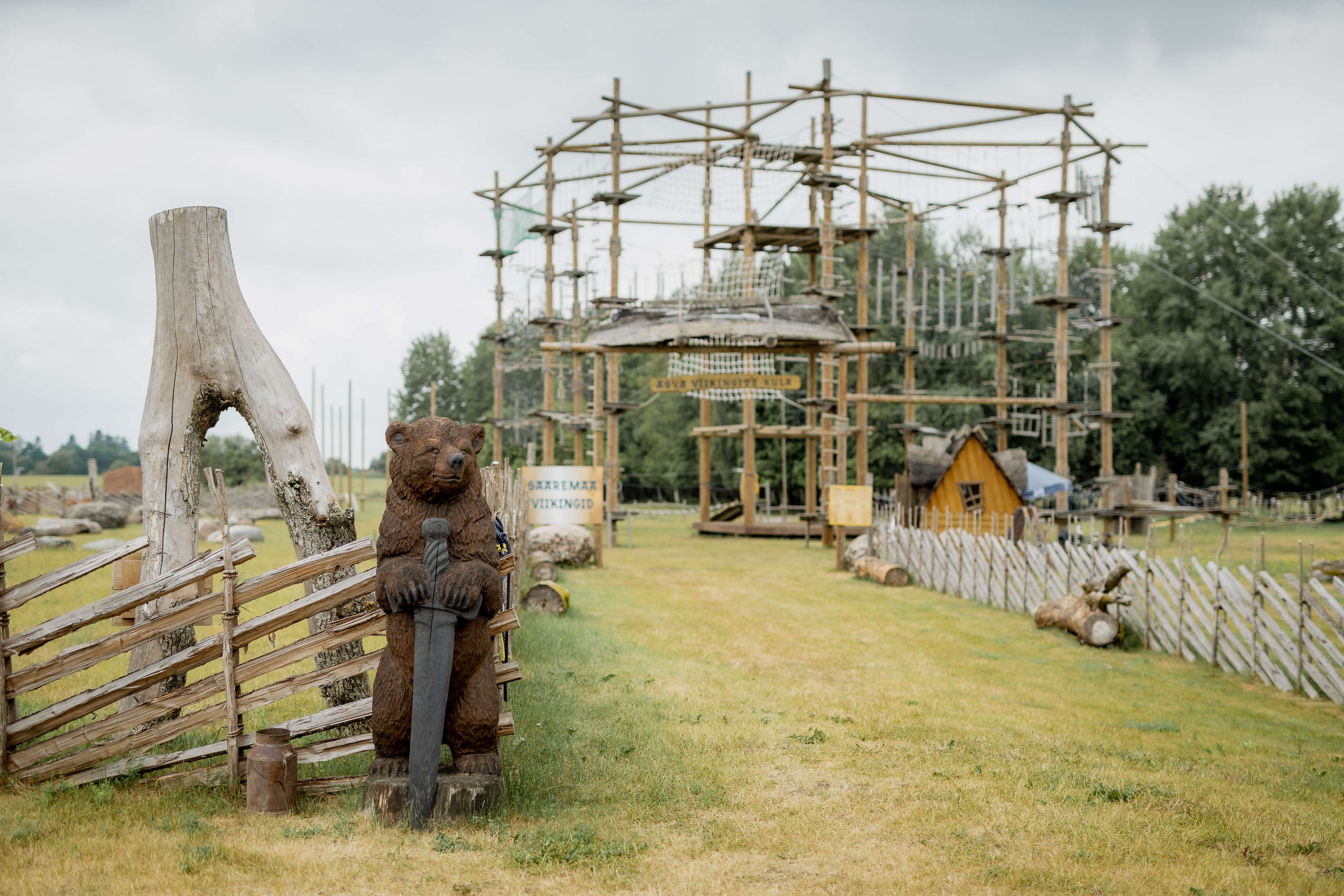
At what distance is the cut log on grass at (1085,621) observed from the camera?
1243cm

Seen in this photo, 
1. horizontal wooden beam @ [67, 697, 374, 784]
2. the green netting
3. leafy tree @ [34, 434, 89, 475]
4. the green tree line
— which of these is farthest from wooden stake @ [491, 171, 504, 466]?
leafy tree @ [34, 434, 89, 475]

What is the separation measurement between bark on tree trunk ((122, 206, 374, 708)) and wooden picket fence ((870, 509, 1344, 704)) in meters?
8.20

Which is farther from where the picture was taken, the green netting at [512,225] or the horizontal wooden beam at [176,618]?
the green netting at [512,225]

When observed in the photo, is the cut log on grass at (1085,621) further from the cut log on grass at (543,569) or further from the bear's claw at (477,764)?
the bear's claw at (477,764)

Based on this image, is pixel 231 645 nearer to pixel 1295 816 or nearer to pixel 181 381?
pixel 181 381

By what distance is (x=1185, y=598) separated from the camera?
1158 cm

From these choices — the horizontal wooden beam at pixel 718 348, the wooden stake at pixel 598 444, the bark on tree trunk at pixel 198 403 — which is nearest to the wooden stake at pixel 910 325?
the horizontal wooden beam at pixel 718 348

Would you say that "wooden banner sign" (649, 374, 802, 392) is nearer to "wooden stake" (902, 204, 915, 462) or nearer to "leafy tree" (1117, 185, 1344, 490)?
"wooden stake" (902, 204, 915, 462)

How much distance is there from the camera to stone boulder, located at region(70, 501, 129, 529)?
30.0 m

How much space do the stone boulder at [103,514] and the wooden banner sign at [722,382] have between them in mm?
19047

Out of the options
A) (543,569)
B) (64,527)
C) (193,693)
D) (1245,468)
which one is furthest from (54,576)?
(1245,468)

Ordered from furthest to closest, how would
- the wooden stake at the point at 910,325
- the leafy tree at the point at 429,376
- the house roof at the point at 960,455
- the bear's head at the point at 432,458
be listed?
the leafy tree at the point at 429,376 → the wooden stake at the point at 910,325 → the house roof at the point at 960,455 → the bear's head at the point at 432,458

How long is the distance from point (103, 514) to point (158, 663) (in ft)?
90.5

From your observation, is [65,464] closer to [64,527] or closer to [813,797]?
[64,527]
